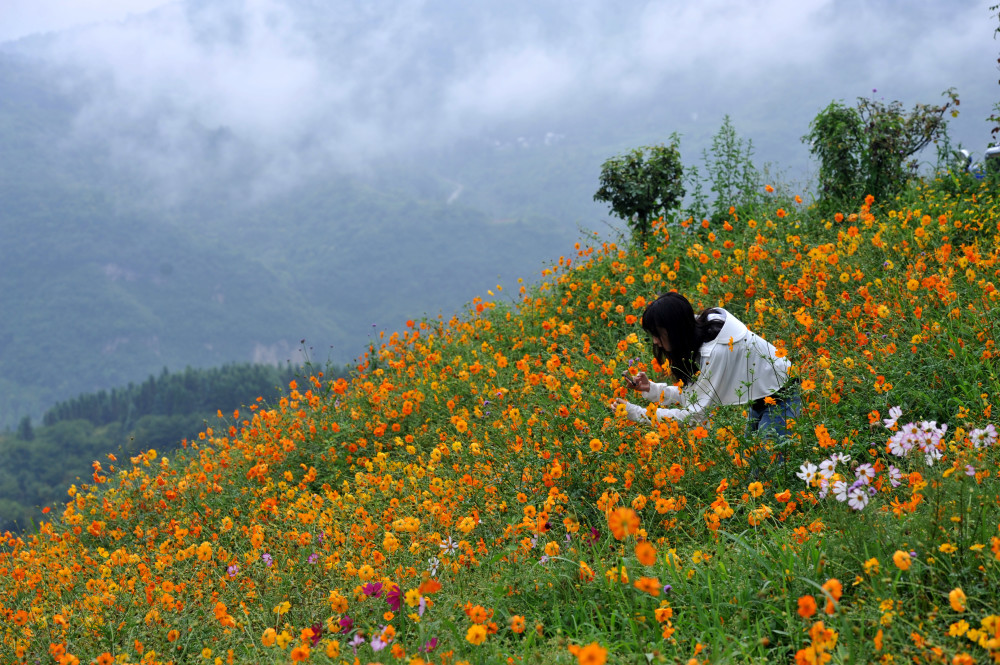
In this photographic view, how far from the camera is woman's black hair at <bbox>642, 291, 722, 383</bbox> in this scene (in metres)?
3.47

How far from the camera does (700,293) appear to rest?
543 centimetres

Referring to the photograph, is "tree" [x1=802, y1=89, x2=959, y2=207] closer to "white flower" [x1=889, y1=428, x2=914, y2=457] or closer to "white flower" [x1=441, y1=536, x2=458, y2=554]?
"white flower" [x1=889, y1=428, x2=914, y2=457]

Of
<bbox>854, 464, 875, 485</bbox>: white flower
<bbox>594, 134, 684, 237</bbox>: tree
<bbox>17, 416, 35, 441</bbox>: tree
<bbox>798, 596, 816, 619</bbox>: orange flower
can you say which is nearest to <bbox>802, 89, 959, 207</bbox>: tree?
<bbox>594, 134, 684, 237</bbox>: tree

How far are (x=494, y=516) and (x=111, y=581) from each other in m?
2.01

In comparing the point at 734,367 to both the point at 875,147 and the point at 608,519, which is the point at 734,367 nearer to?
the point at 608,519

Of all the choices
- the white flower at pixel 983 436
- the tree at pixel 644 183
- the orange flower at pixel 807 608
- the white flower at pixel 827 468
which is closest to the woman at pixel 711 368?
the white flower at pixel 827 468

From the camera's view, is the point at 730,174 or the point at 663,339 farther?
the point at 730,174

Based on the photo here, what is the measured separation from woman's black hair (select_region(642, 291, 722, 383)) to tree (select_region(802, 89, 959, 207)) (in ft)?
14.1

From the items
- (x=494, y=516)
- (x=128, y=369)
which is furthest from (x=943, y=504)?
(x=128, y=369)

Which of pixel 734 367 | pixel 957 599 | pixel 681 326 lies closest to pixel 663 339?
pixel 681 326

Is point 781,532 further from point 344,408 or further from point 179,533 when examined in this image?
point 344,408

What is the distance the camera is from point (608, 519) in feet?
7.84

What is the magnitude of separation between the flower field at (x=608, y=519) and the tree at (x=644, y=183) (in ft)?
6.88

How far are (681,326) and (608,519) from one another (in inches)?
54.7
